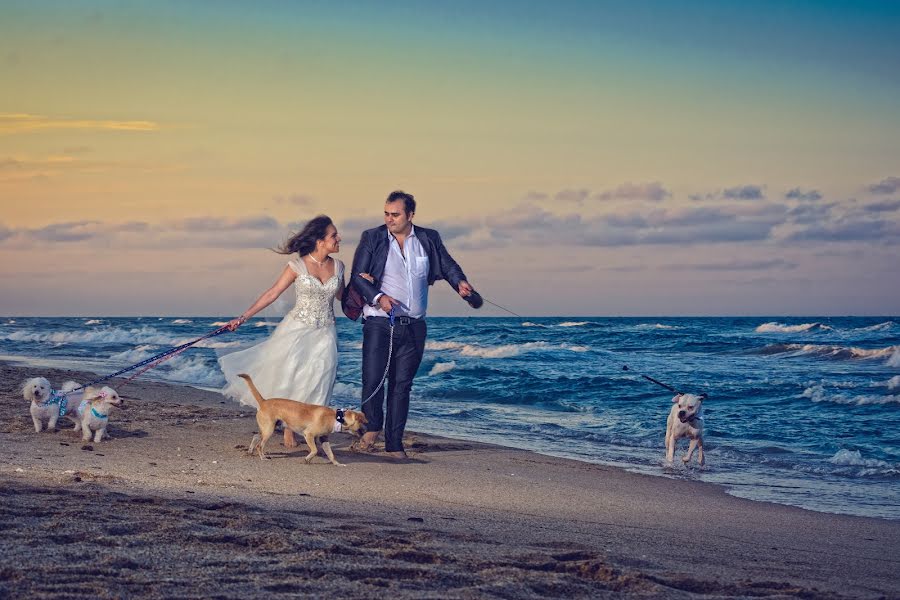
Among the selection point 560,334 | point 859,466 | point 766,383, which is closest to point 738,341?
point 560,334

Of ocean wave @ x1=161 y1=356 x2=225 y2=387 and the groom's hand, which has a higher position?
the groom's hand

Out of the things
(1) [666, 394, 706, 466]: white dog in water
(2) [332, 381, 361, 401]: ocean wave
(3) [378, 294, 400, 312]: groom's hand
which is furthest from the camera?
(2) [332, 381, 361, 401]: ocean wave

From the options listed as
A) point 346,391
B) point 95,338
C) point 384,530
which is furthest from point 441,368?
point 95,338

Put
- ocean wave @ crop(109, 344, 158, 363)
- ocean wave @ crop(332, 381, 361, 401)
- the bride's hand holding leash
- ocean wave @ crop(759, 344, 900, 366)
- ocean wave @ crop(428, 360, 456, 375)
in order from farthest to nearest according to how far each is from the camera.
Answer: ocean wave @ crop(759, 344, 900, 366)
ocean wave @ crop(109, 344, 158, 363)
ocean wave @ crop(428, 360, 456, 375)
ocean wave @ crop(332, 381, 361, 401)
the bride's hand holding leash

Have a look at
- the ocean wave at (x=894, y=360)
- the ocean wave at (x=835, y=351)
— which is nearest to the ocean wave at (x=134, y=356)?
the ocean wave at (x=835, y=351)

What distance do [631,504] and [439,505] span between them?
1551 millimetres

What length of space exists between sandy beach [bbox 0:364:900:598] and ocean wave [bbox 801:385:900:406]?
822 centimetres

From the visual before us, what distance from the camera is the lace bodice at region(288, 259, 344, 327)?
8.07 m

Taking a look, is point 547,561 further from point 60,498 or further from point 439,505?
point 60,498

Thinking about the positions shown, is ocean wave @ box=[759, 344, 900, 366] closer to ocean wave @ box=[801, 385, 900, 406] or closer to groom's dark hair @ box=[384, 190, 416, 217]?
ocean wave @ box=[801, 385, 900, 406]

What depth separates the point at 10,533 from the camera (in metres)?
4.20

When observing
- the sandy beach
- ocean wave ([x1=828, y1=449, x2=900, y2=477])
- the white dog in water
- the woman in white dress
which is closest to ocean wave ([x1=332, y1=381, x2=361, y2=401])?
the white dog in water

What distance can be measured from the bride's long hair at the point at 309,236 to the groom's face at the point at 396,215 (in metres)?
0.67

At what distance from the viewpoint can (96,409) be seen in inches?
308
